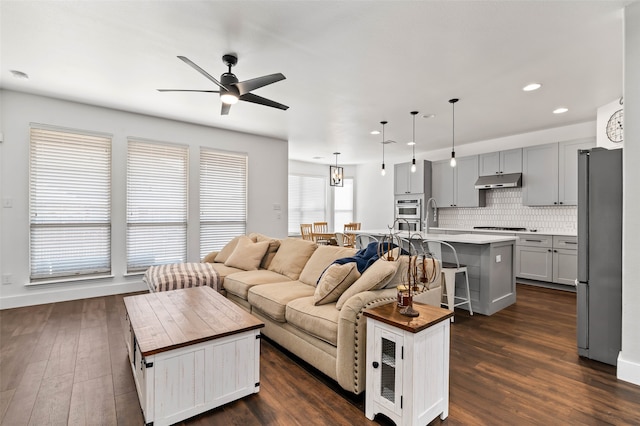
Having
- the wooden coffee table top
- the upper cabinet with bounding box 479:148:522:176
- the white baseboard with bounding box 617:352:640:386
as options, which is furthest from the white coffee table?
the upper cabinet with bounding box 479:148:522:176

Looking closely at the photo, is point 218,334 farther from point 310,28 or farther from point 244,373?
point 310,28

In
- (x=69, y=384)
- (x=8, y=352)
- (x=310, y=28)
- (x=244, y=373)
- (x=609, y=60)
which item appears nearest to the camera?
(x=244, y=373)

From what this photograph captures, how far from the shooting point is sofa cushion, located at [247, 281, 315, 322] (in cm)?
267

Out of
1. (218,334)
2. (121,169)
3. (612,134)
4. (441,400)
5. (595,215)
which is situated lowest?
(441,400)

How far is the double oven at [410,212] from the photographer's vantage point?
7.18m

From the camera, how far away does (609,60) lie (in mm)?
2973

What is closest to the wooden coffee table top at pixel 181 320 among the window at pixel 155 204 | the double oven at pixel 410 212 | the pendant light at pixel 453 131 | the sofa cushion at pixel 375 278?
the sofa cushion at pixel 375 278

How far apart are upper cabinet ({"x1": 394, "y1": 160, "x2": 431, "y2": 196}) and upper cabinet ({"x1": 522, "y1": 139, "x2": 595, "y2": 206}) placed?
198 cm

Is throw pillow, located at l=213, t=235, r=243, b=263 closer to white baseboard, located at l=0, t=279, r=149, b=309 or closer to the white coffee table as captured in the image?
white baseboard, located at l=0, t=279, r=149, b=309

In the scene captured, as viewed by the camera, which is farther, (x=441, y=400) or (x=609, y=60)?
(x=609, y=60)

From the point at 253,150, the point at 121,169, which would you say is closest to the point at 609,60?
the point at 253,150

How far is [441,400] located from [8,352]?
3.60 metres

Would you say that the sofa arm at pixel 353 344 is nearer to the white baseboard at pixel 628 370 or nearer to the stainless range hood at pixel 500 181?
the white baseboard at pixel 628 370

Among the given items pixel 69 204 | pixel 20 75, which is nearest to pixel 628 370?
pixel 69 204
